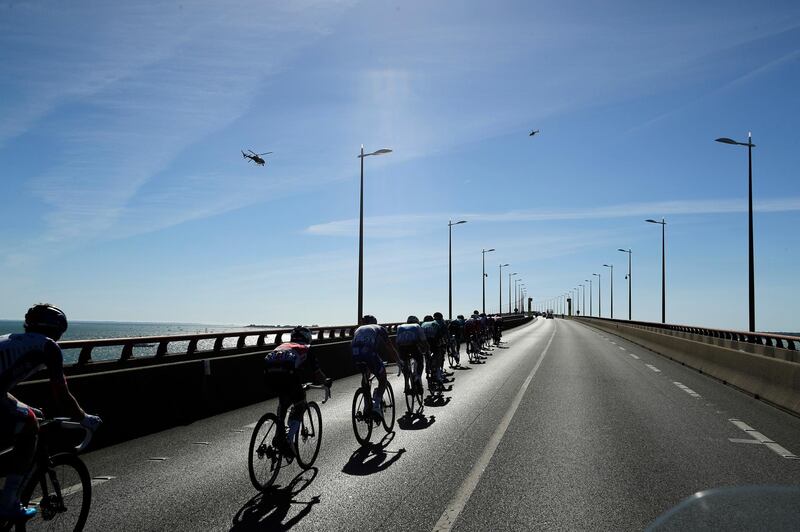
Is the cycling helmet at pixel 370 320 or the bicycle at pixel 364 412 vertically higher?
the cycling helmet at pixel 370 320

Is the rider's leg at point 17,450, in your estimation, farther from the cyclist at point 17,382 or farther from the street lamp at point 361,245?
the street lamp at point 361,245

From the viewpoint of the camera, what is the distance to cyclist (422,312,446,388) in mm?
13625

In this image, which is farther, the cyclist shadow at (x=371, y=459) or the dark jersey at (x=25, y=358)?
the cyclist shadow at (x=371, y=459)

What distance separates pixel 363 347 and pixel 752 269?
20.3 metres

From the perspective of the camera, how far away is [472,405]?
12.0m

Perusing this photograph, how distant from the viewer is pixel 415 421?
33.9 ft

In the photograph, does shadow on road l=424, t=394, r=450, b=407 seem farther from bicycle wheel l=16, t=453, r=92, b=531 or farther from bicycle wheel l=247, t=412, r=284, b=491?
bicycle wheel l=16, t=453, r=92, b=531

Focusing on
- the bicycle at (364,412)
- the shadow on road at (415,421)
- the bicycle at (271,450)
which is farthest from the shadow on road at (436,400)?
Result: the bicycle at (271,450)

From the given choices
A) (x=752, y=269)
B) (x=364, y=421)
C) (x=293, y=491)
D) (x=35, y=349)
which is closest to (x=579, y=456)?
(x=364, y=421)

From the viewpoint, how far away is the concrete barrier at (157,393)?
8562 millimetres

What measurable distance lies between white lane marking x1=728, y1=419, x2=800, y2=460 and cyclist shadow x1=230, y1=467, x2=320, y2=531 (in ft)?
18.2

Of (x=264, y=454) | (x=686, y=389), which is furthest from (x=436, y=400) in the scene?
(x=264, y=454)

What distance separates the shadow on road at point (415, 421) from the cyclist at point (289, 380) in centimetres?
327

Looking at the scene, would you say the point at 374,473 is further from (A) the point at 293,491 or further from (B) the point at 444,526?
(B) the point at 444,526
